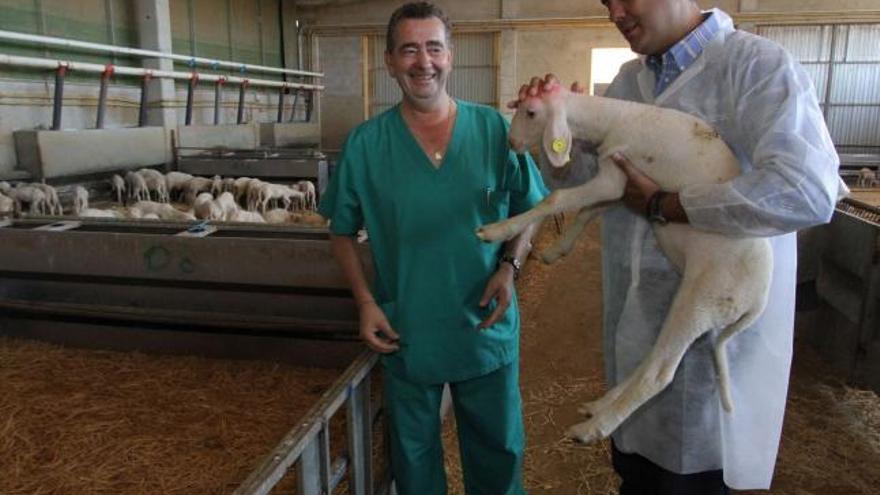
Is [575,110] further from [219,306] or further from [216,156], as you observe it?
[216,156]

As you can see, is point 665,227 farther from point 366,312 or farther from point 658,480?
point 366,312

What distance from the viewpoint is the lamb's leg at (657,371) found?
4.47 feet

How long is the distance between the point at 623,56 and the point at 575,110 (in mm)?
13918

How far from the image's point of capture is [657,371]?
1.38 m

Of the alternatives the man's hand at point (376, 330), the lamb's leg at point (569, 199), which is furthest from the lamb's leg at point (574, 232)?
the man's hand at point (376, 330)

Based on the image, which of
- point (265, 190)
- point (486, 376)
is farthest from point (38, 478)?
point (265, 190)

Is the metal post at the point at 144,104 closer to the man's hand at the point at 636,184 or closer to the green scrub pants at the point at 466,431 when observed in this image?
the green scrub pants at the point at 466,431

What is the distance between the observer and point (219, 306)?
10.3 feet

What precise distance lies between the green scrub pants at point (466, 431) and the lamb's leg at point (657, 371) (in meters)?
0.54

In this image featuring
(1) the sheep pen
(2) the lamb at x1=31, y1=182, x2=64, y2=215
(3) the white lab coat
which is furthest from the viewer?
(2) the lamb at x1=31, y1=182, x2=64, y2=215

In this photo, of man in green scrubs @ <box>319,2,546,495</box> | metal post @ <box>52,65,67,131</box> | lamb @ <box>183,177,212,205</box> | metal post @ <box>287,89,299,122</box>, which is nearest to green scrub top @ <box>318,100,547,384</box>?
man in green scrubs @ <box>319,2,546,495</box>

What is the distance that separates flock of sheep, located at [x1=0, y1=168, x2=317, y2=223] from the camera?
5395 millimetres

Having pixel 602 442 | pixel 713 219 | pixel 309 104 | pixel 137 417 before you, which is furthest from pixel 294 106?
pixel 713 219

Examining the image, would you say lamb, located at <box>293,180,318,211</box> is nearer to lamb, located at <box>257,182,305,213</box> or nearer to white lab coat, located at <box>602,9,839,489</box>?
lamb, located at <box>257,182,305,213</box>
